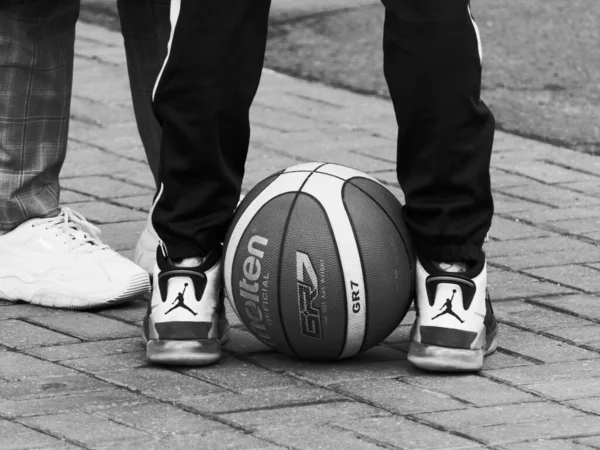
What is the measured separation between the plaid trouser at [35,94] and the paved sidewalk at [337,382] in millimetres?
335

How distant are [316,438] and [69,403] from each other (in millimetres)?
580

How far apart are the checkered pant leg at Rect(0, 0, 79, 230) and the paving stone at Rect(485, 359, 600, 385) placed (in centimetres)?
147

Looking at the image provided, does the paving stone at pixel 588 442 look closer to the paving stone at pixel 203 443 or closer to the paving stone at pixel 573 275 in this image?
the paving stone at pixel 203 443

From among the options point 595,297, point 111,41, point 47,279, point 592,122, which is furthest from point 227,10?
point 111,41

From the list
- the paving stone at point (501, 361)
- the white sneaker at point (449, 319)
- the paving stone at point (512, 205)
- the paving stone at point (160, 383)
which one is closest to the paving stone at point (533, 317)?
the paving stone at point (501, 361)

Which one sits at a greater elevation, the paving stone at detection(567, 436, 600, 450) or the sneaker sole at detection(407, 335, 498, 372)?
the sneaker sole at detection(407, 335, 498, 372)

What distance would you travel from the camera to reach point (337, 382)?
3.33 m

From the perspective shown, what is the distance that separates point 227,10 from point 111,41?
4658 millimetres

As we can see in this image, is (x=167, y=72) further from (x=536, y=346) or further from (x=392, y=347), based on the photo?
(x=536, y=346)

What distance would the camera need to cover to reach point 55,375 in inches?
133

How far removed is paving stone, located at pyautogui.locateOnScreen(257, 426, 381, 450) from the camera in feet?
9.58

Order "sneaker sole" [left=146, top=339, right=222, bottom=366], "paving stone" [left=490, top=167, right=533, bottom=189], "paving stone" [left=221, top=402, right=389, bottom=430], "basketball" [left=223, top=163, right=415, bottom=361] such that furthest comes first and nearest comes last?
"paving stone" [left=490, top=167, right=533, bottom=189] → "sneaker sole" [left=146, top=339, right=222, bottom=366] → "basketball" [left=223, top=163, right=415, bottom=361] → "paving stone" [left=221, top=402, right=389, bottom=430]

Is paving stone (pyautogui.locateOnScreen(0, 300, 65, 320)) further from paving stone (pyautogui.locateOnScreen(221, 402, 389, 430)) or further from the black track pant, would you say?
paving stone (pyautogui.locateOnScreen(221, 402, 389, 430))

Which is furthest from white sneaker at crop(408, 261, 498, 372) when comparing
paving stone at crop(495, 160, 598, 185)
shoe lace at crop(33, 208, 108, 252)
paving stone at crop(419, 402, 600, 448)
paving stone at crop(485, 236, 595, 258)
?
paving stone at crop(495, 160, 598, 185)
